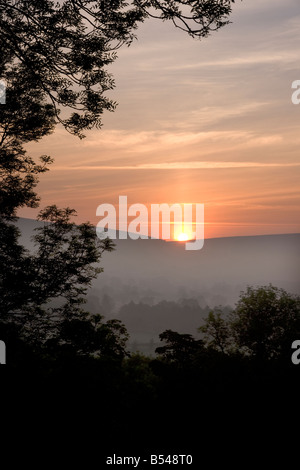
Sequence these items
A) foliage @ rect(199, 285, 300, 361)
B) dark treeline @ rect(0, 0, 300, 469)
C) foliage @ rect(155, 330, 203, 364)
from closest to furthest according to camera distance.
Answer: dark treeline @ rect(0, 0, 300, 469) < foliage @ rect(155, 330, 203, 364) < foliage @ rect(199, 285, 300, 361)

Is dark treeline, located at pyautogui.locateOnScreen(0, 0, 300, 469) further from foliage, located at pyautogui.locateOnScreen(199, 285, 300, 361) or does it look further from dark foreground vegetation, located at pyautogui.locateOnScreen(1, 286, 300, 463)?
foliage, located at pyautogui.locateOnScreen(199, 285, 300, 361)

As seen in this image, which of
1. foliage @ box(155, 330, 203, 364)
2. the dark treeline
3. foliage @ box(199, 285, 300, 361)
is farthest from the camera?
foliage @ box(199, 285, 300, 361)

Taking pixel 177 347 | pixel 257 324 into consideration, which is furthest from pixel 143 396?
pixel 257 324

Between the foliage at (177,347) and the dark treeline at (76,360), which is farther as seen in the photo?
the foliage at (177,347)

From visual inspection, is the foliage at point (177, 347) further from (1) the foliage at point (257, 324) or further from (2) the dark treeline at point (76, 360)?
(1) the foliage at point (257, 324)

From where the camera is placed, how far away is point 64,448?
20141 millimetres

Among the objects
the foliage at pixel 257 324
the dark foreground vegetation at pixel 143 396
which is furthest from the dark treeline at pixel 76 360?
the foliage at pixel 257 324

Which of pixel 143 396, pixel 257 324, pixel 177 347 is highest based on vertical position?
pixel 257 324

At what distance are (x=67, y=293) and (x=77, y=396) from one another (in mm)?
8488

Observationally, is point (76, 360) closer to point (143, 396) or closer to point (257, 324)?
point (143, 396)

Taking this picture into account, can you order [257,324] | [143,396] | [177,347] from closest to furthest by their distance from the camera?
[143,396], [177,347], [257,324]

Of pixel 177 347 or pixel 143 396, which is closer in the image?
pixel 143 396

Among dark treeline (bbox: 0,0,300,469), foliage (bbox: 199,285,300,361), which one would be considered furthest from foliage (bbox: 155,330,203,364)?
Result: foliage (bbox: 199,285,300,361)

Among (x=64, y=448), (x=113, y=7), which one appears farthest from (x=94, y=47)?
(x=64, y=448)
